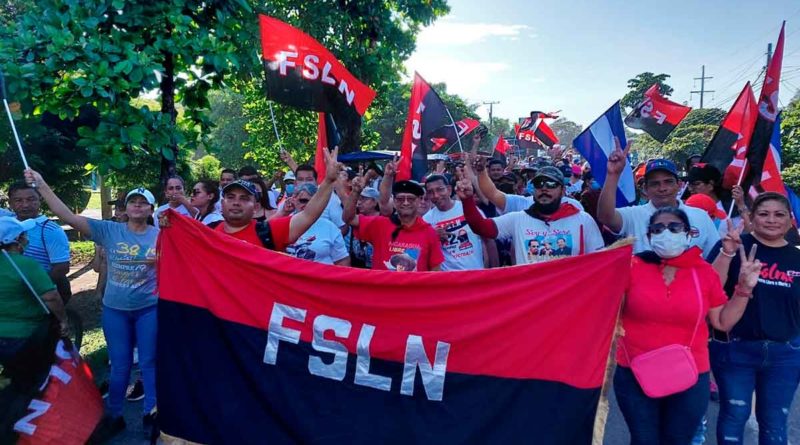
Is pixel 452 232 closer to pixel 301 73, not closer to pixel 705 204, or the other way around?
pixel 705 204

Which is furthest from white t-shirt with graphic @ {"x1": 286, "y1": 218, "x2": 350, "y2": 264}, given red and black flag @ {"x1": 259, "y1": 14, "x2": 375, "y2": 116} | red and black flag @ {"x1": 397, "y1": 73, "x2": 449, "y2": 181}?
red and black flag @ {"x1": 259, "y1": 14, "x2": 375, "y2": 116}

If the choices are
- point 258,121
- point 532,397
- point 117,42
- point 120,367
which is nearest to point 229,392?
point 120,367

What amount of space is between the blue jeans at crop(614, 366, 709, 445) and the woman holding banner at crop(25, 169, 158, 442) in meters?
3.26

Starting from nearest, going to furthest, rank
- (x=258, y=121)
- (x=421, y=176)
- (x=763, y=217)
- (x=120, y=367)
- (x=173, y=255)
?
(x=763, y=217) → (x=173, y=255) → (x=120, y=367) → (x=421, y=176) → (x=258, y=121)

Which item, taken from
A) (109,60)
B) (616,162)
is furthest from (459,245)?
(109,60)

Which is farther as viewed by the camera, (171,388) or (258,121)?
(258,121)

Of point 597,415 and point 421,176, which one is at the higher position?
point 421,176

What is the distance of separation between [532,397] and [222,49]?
144 inches

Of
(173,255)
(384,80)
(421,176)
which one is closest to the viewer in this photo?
(173,255)

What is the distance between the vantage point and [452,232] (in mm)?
4438

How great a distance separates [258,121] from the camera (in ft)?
40.7

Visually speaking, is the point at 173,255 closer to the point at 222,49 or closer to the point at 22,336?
the point at 22,336

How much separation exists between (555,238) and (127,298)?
3209 millimetres

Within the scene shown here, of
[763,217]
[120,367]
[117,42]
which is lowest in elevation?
[120,367]
